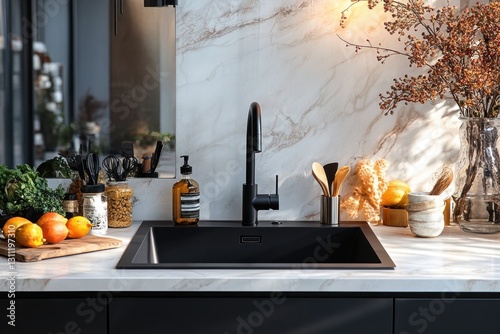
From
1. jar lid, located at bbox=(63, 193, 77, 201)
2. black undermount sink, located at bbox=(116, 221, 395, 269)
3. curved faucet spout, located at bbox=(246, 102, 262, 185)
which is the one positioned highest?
curved faucet spout, located at bbox=(246, 102, 262, 185)

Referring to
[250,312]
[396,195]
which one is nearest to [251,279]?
[250,312]

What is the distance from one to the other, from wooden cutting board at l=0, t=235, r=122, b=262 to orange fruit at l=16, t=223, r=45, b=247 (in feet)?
0.05

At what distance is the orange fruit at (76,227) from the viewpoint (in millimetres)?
2170

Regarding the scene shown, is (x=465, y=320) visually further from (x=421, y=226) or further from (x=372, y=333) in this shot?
(x=421, y=226)

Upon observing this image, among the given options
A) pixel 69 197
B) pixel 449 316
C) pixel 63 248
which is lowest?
pixel 449 316

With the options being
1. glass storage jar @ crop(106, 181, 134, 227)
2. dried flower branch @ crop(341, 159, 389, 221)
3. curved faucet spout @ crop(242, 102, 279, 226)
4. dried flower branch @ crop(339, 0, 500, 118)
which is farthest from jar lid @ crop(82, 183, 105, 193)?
dried flower branch @ crop(339, 0, 500, 118)

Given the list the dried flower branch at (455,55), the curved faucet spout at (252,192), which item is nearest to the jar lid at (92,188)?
the curved faucet spout at (252,192)

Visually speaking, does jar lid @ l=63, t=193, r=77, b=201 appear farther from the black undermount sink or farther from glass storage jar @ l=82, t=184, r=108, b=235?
the black undermount sink

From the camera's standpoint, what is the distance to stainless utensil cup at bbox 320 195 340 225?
96.3 inches

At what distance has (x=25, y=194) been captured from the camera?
7.44 ft

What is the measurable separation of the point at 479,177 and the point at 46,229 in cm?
130

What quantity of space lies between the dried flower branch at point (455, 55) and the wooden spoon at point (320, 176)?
297 millimetres

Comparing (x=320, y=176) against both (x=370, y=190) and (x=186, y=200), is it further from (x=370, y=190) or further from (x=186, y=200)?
(x=186, y=200)

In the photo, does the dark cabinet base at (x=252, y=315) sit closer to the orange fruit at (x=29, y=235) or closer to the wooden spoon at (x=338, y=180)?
the orange fruit at (x=29, y=235)
